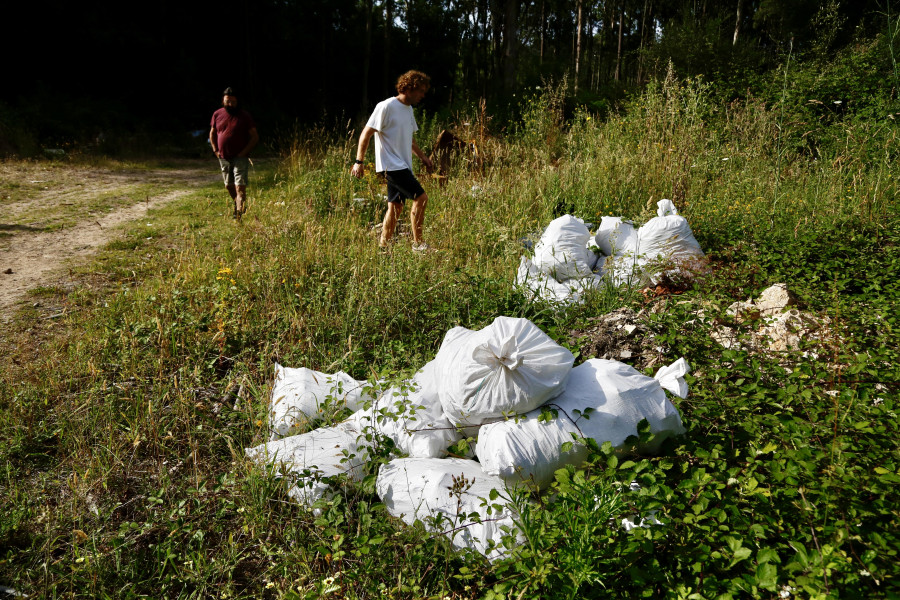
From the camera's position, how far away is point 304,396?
2.29 metres

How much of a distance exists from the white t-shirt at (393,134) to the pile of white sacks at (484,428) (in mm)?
2898

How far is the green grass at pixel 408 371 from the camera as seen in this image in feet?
4.75

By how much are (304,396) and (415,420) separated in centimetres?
56

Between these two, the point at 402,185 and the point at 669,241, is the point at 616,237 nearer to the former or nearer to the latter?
the point at 669,241

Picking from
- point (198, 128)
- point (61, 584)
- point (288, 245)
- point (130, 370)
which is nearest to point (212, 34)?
point (198, 128)

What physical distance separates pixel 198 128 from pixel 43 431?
15.1 metres

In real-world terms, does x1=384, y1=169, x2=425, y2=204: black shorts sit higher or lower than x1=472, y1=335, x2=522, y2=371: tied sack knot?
higher

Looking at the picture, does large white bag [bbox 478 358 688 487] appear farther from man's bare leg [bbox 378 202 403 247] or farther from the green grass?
man's bare leg [bbox 378 202 403 247]

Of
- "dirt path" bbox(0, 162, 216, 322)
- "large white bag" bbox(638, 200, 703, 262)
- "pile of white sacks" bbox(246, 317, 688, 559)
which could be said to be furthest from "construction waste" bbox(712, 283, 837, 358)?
"dirt path" bbox(0, 162, 216, 322)

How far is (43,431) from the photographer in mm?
2342

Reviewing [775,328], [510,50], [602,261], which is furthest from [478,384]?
[510,50]

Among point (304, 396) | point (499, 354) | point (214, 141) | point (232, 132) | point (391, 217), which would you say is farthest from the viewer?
point (214, 141)

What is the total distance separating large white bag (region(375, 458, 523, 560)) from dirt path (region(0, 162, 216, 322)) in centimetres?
319

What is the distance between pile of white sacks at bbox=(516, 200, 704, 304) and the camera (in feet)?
10.9
